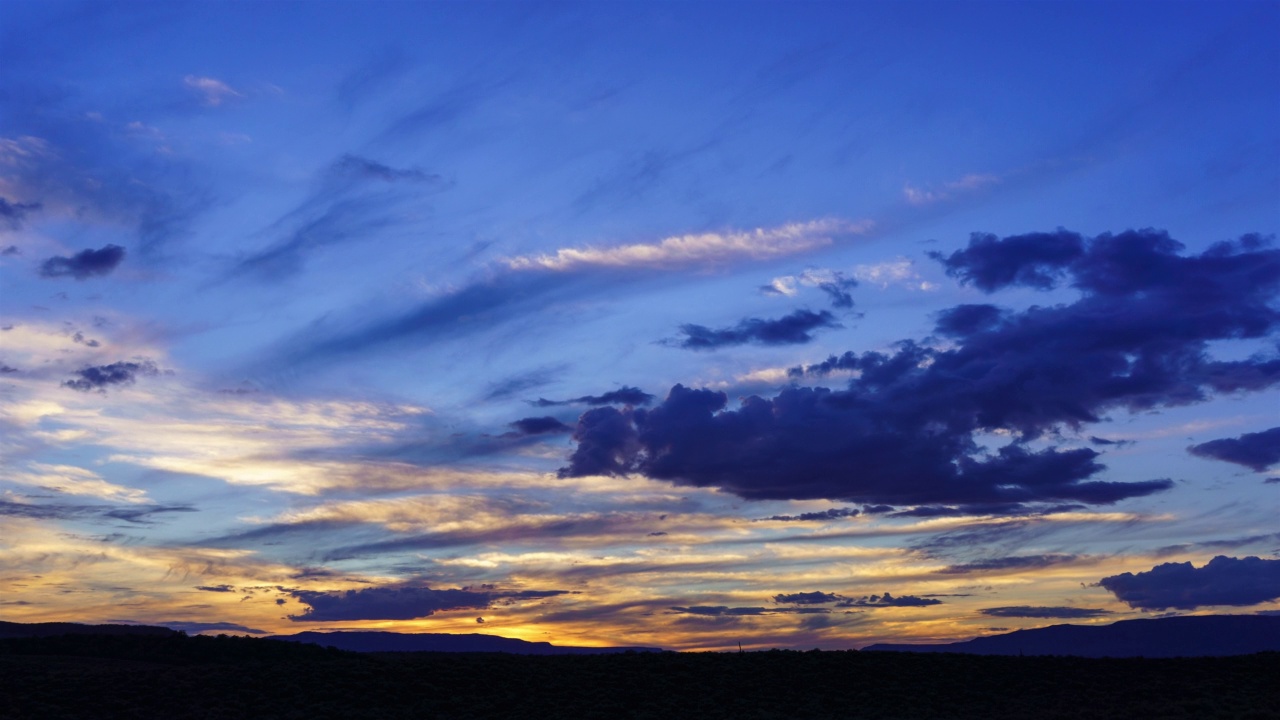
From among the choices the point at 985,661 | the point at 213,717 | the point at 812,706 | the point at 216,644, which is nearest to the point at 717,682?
the point at 812,706

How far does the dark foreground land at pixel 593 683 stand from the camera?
56281 mm

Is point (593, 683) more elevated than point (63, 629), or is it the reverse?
point (63, 629)

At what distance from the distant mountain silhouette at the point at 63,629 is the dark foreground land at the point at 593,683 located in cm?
588

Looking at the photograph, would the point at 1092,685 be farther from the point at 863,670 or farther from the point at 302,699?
the point at 302,699

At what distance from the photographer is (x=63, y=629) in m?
82.2

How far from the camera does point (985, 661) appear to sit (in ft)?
230

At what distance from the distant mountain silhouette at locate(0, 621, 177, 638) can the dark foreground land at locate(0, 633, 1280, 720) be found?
5.88 m

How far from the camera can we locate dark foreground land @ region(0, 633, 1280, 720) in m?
56.3

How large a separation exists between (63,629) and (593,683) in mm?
45105

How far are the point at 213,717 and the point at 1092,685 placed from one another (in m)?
48.6

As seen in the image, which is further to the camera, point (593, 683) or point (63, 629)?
point (63, 629)

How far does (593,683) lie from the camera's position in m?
63.3

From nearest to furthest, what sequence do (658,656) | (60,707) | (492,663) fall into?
(60,707) < (492,663) < (658,656)

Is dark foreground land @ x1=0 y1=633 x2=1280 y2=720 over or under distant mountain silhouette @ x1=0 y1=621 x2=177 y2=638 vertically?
under
